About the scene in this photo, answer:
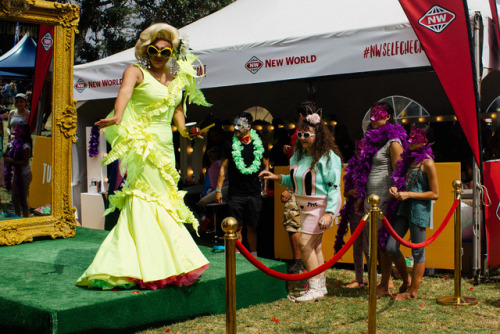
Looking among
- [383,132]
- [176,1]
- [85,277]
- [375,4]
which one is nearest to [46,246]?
[85,277]

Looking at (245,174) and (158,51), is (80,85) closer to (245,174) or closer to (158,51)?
(245,174)

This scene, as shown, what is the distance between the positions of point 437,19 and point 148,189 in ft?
10.3

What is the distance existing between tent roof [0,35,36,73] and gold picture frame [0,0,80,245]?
278mm

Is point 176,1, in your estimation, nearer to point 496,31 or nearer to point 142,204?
point 496,31

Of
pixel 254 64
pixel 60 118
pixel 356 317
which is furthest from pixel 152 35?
pixel 60 118

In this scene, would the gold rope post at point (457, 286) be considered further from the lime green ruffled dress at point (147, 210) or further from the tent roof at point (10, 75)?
the tent roof at point (10, 75)

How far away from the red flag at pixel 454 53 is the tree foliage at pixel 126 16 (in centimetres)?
1498

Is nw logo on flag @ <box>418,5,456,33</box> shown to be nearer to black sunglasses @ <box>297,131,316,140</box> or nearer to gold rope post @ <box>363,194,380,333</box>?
black sunglasses @ <box>297,131,316,140</box>

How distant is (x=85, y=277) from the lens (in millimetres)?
4523

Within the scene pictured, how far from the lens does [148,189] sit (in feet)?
15.4

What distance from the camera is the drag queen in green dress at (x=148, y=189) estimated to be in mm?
4477

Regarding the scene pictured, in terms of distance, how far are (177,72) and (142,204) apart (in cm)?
109

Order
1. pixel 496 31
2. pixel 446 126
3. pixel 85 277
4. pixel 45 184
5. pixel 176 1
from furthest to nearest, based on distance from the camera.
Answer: pixel 176 1 → pixel 446 126 → pixel 45 184 → pixel 496 31 → pixel 85 277

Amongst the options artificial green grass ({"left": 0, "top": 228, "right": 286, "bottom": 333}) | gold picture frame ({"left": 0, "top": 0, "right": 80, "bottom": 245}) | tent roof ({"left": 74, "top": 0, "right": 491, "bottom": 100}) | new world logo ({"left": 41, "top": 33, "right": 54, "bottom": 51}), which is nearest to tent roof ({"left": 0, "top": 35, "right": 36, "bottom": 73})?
→ new world logo ({"left": 41, "top": 33, "right": 54, "bottom": 51})
